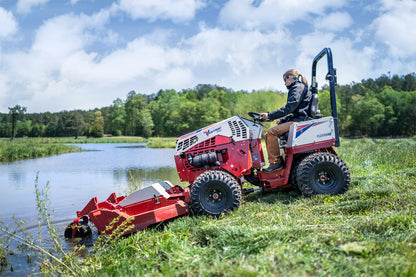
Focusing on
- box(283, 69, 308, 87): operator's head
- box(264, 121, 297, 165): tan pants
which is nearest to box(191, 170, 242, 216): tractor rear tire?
box(264, 121, 297, 165): tan pants

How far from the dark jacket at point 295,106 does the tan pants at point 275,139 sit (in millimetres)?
182

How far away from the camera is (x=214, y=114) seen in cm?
6512

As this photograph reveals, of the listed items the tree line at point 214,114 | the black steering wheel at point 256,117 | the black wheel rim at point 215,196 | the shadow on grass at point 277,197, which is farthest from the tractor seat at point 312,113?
the tree line at point 214,114

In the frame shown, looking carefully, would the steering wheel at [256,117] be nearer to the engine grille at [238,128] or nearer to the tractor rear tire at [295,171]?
the engine grille at [238,128]

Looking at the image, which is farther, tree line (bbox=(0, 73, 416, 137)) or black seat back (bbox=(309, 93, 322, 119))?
tree line (bbox=(0, 73, 416, 137))

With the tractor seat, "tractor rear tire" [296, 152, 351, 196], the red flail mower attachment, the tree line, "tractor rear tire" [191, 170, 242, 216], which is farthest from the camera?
the tree line

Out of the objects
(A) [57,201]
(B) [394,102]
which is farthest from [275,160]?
(B) [394,102]

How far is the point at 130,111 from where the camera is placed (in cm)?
8819

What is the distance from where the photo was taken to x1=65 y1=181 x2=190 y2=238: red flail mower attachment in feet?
15.6

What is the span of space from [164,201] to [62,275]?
1.77 m

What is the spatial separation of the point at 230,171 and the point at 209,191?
62 centimetres

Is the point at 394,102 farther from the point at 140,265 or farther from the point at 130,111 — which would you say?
the point at 140,265

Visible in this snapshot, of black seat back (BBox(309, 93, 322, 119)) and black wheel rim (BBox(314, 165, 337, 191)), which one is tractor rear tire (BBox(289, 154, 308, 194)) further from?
black seat back (BBox(309, 93, 322, 119))

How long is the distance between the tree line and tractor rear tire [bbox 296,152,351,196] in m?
41.1
